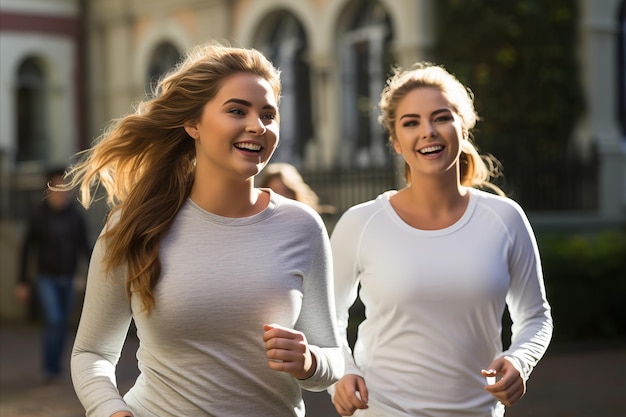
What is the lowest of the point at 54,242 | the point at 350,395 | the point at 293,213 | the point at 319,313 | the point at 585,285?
the point at 585,285

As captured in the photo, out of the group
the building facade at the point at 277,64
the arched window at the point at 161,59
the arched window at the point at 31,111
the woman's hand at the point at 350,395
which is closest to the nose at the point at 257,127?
the woman's hand at the point at 350,395

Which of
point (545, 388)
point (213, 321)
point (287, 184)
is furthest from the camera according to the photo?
point (545, 388)

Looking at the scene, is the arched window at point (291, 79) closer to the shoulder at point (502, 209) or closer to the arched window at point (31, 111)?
the arched window at point (31, 111)

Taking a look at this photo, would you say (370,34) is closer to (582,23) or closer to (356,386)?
(582,23)

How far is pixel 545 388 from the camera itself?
31.1 ft

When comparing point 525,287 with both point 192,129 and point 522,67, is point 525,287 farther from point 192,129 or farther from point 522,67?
point 522,67

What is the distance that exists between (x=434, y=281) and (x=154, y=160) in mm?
1048

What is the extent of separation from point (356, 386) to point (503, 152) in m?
10.7

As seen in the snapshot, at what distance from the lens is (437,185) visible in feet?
13.3

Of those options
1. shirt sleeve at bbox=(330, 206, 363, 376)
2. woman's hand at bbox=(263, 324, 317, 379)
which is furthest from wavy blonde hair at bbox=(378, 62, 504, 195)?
woman's hand at bbox=(263, 324, 317, 379)

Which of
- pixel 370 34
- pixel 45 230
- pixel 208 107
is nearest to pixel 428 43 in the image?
pixel 370 34

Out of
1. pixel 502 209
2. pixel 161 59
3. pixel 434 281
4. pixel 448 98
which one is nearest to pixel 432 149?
pixel 448 98

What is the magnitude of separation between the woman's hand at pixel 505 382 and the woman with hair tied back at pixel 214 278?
58 cm

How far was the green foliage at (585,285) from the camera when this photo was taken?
464 inches
